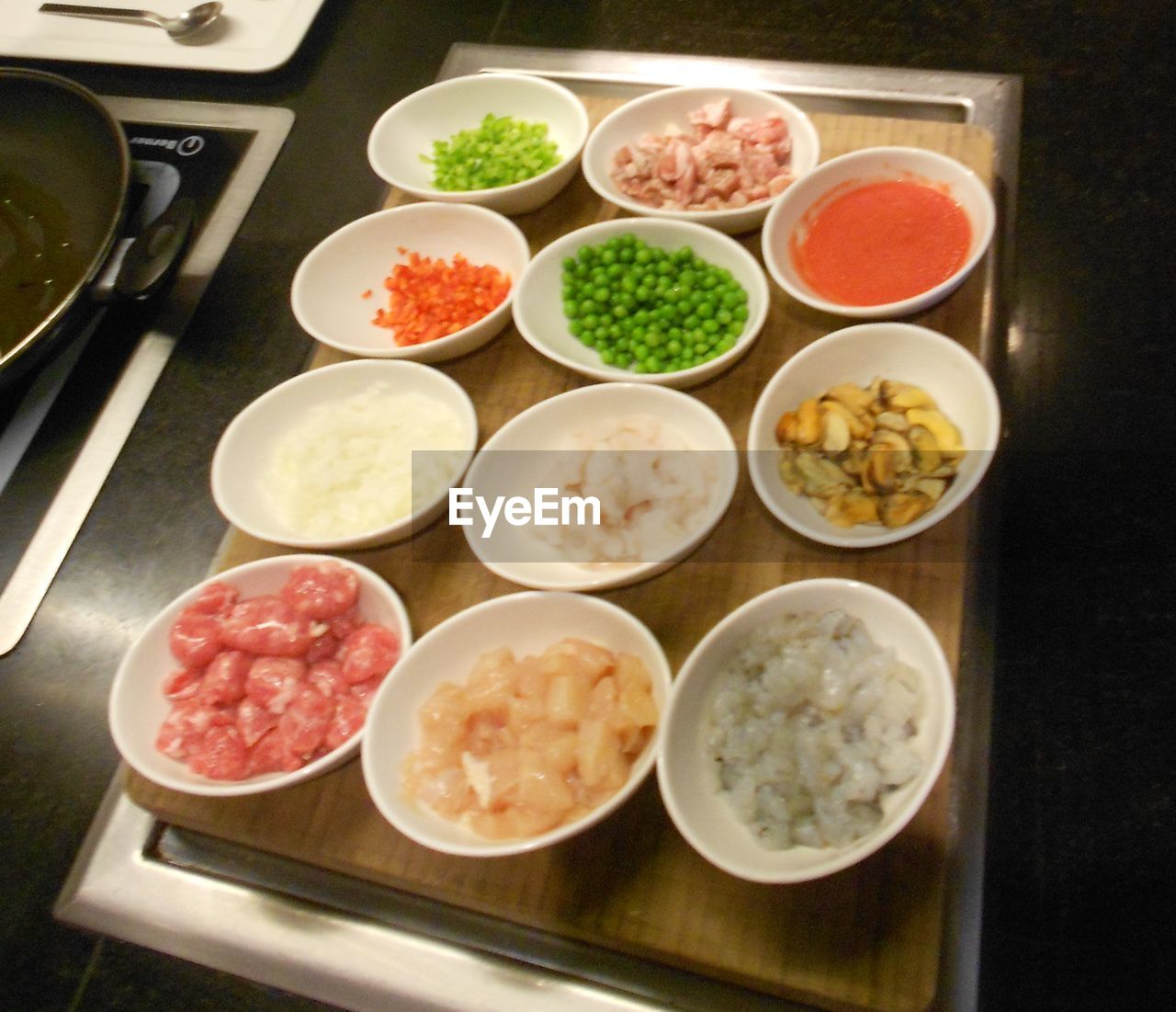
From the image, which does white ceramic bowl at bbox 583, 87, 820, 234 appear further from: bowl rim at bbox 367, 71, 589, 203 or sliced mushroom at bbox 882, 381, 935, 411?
sliced mushroom at bbox 882, 381, 935, 411

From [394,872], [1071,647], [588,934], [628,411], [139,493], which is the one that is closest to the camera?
[588,934]

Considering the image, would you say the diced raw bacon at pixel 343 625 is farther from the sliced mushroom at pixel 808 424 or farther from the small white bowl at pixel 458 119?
the small white bowl at pixel 458 119

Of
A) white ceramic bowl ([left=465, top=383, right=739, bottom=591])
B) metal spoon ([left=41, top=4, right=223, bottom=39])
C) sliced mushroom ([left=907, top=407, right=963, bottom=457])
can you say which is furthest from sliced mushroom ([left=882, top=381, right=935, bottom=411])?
metal spoon ([left=41, top=4, right=223, bottom=39])

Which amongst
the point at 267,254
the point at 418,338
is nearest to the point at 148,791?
the point at 418,338

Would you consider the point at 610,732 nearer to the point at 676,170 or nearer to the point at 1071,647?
the point at 1071,647

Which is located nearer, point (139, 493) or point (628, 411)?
point (628, 411)

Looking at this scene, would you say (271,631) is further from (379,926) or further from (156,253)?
(156,253)
